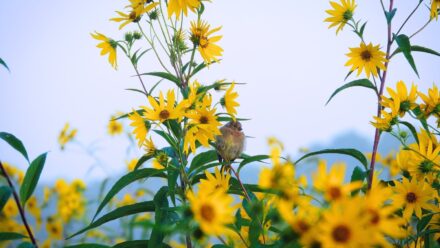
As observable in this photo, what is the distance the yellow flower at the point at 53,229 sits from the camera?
2898mm

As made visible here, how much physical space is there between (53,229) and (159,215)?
218 centimetres

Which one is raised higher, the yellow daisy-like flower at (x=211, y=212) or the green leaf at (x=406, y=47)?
the green leaf at (x=406, y=47)

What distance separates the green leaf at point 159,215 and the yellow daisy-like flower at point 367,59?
1.99ft

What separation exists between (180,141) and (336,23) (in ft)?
2.08

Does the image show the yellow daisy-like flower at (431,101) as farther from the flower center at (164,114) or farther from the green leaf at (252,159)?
the flower center at (164,114)

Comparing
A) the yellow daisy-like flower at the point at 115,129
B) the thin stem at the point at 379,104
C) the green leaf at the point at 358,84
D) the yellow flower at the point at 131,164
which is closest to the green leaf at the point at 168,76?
the green leaf at the point at 358,84

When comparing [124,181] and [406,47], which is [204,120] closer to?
[124,181]

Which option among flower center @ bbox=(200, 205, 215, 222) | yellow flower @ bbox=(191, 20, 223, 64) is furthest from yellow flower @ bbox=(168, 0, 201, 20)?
flower center @ bbox=(200, 205, 215, 222)

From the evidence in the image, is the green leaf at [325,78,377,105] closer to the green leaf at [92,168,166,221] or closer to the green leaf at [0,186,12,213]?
the green leaf at [92,168,166,221]

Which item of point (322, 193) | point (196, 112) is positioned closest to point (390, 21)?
point (196, 112)

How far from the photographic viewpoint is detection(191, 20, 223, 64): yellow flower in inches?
46.0

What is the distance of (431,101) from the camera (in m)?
1.11

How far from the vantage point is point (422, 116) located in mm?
1049

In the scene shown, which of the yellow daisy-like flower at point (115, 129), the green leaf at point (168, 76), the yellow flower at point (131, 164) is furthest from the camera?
the yellow daisy-like flower at point (115, 129)
